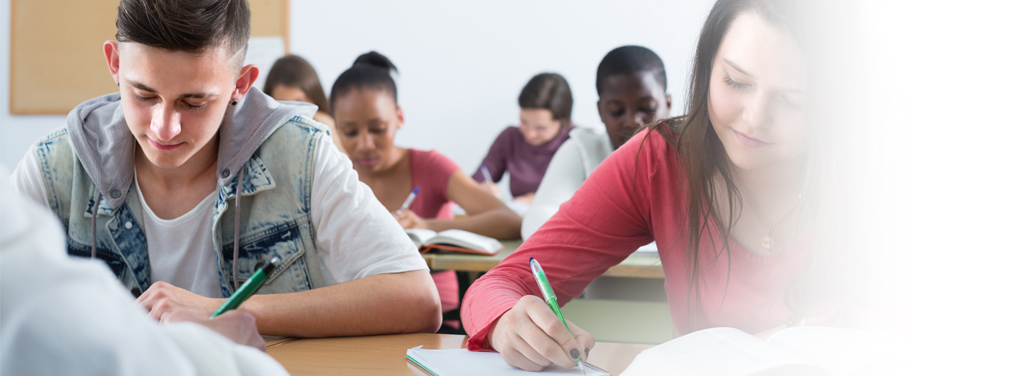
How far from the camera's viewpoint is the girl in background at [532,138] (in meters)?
4.16

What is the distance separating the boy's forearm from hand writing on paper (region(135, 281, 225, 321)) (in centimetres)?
6

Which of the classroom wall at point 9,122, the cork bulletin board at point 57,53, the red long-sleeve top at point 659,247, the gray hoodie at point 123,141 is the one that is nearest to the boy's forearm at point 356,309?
the red long-sleeve top at point 659,247

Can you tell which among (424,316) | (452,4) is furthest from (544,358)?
(452,4)

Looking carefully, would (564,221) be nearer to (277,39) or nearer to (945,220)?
(945,220)

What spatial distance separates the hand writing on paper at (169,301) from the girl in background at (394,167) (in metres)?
1.29

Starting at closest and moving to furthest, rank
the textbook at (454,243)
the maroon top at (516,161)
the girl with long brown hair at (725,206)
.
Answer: the girl with long brown hair at (725,206) → the textbook at (454,243) → the maroon top at (516,161)

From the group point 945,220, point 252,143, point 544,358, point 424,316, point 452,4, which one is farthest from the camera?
point 452,4

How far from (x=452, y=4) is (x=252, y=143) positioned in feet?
11.7

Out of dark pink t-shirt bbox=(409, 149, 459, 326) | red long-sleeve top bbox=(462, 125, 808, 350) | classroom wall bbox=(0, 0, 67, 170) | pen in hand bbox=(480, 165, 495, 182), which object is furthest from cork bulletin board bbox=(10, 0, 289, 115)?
red long-sleeve top bbox=(462, 125, 808, 350)

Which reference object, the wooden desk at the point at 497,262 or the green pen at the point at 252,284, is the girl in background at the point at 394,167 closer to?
the wooden desk at the point at 497,262

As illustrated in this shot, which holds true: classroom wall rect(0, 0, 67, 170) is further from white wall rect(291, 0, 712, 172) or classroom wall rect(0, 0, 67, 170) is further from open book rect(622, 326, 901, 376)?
open book rect(622, 326, 901, 376)

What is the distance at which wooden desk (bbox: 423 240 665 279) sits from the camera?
5.38 ft

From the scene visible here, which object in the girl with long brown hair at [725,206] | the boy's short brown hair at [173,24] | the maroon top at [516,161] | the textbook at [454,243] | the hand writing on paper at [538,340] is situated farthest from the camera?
the maroon top at [516,161]

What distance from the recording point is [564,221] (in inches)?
41.4
